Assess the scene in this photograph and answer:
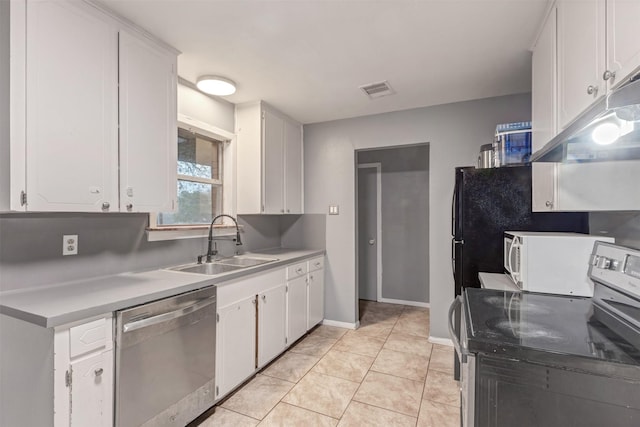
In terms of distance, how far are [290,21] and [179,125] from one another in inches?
48.9

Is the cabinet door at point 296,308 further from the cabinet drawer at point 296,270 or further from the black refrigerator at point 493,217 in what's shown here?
the black refrigerator at point 493,217

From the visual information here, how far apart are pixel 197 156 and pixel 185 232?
716mm

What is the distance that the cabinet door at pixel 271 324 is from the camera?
2.38 m

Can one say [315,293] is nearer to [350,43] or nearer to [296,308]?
[296,308]

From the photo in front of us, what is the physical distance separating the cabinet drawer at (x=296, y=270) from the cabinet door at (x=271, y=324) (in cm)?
15

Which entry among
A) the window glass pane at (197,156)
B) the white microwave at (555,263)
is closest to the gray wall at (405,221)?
the window glass pane at (197,156)

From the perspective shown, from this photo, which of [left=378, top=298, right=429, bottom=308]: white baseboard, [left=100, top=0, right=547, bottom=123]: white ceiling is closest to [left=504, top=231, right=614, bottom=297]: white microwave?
[left=100, top=0, right=547, bottom=123]: white ceiling

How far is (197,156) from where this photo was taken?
2676mm

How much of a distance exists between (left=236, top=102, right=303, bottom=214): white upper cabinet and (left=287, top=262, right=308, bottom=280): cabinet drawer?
1.97 ft

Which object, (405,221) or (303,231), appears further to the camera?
(405,221)

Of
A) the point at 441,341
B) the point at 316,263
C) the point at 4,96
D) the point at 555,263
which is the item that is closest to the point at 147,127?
the point at 4,96

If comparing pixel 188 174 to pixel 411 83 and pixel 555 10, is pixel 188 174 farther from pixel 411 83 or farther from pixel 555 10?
pixel 555 10

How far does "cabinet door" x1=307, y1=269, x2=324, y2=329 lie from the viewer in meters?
3.17

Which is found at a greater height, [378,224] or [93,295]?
[378,224]
